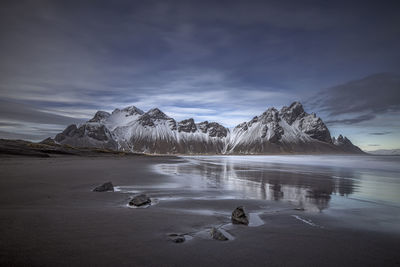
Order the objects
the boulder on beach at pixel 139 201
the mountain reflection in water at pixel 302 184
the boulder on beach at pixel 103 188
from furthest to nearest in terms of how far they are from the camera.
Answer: the mountain reflection in water at pixel 302 184
the boulder on beach at pixel 103 188
the boulder on beach at pixel 139 201

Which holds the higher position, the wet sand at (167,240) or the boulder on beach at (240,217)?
the boulder on beach at (240,217)

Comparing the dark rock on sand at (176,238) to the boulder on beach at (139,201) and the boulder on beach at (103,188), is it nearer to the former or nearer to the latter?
the boulder on beach at (139,201)

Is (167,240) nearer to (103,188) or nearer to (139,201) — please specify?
(139,201)

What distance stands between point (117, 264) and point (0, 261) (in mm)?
1689

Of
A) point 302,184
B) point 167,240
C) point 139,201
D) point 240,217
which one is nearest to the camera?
point 167,240

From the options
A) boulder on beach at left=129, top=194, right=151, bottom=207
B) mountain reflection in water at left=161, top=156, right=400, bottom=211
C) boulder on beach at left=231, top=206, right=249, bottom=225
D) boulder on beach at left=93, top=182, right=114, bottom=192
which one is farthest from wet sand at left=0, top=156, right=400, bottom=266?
mountain reflection in water at left=161, top=156, right=400, bottom=211

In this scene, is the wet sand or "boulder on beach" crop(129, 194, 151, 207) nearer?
the wet sand

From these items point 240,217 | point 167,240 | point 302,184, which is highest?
point 240,217

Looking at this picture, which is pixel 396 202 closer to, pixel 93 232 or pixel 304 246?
pixel 304 246

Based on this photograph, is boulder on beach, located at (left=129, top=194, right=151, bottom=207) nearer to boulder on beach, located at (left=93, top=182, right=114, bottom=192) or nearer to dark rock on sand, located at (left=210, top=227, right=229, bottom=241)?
boulder on beach, located at (left=93, top=182, right=114, bottom=192)

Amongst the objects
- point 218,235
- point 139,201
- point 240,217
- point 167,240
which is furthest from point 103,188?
point 218,235

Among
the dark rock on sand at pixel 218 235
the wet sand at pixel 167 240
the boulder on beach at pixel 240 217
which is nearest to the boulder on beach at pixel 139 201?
the wet sand at pixel 167 240

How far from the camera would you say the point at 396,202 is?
9891 mm

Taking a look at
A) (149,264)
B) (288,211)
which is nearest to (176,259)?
(149,264)
